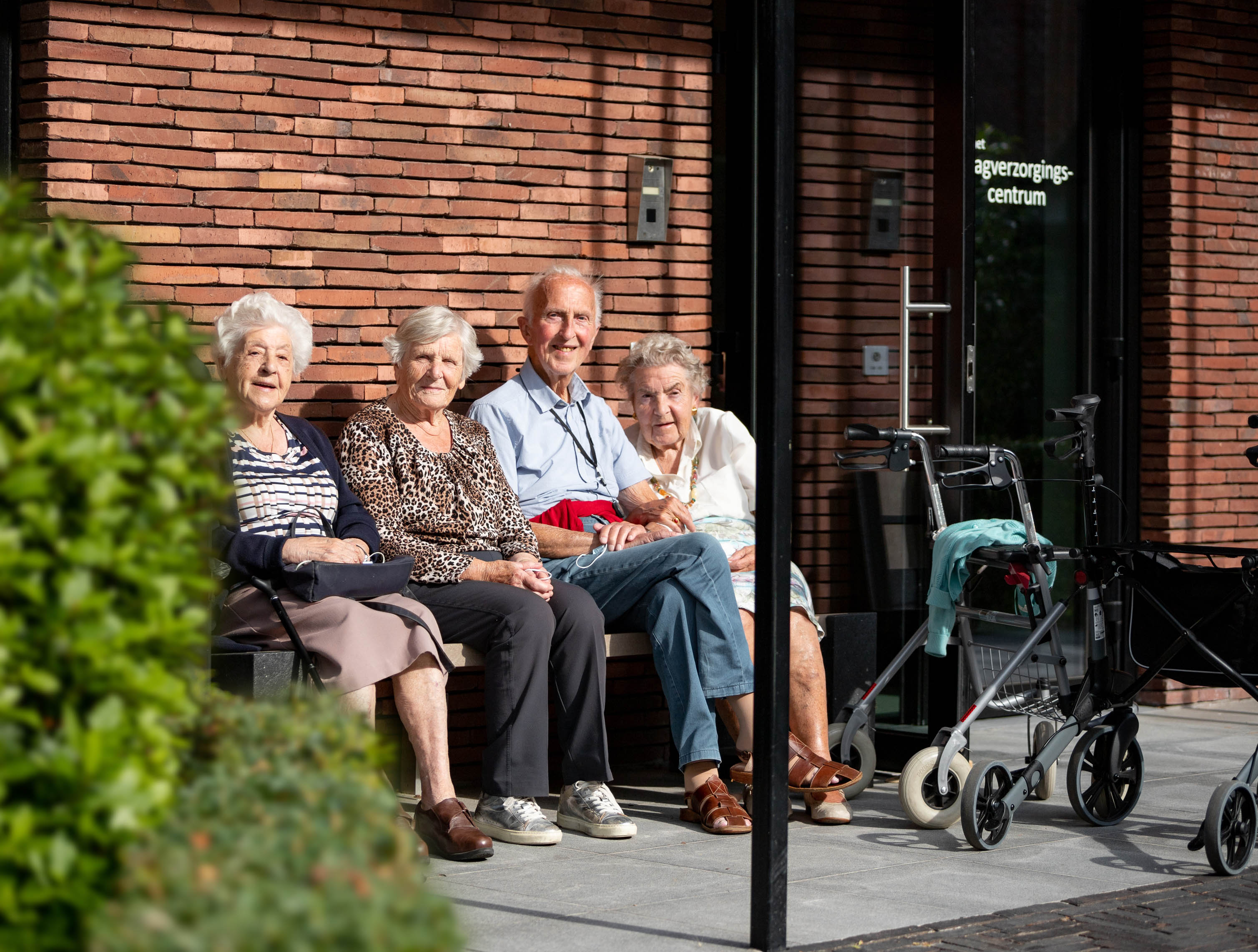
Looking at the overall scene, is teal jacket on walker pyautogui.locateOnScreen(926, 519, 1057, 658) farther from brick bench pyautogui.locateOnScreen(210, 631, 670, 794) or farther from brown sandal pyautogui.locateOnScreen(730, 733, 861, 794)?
brick bench pyautogui.locateOnScreen(210, 631, 670, 794)

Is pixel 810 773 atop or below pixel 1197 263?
below

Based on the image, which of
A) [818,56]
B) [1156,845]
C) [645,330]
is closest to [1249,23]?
[818,56]

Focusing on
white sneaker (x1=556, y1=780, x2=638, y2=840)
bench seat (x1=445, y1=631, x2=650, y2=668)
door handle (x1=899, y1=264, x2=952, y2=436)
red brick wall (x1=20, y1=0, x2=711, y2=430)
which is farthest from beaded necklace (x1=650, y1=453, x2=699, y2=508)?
white sneaker (x1=556, y1=780, x2=638, y2=840)

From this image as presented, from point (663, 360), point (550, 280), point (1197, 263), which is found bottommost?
point (663, 360)

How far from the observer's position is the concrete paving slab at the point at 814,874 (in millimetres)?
3824

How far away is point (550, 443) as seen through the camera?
5.53 metres

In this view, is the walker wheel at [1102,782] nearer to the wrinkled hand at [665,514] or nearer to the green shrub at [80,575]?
the wrinkled hand at [665,514]

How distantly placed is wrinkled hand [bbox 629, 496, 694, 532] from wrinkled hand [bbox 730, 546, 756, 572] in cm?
20

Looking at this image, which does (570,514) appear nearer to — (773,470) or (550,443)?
(550,443)

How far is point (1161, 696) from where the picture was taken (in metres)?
7.55

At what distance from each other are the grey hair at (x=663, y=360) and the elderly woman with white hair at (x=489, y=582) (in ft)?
2.32

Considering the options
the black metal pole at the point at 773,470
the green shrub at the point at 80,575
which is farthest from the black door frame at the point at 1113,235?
the green shrub at the point at 80,575

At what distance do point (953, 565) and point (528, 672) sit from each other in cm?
142

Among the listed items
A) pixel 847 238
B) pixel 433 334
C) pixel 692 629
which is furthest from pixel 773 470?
pixel 847 238
